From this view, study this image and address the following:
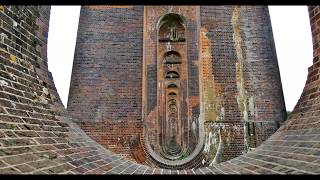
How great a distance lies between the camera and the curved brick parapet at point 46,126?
2.56m

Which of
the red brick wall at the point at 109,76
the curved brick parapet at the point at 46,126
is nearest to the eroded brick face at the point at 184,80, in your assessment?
the red brick wall at the point at 109,76

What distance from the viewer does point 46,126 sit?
3432 mm

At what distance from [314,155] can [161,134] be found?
5.81 m

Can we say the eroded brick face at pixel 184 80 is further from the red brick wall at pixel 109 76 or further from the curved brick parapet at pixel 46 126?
the curved brick parapet at pixel 46 126

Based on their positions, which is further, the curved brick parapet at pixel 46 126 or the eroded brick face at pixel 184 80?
the eroded brick face at pixel 184 80

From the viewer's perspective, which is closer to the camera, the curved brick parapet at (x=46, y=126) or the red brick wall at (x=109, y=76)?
the curved brick parapet at (x=46, y=126)

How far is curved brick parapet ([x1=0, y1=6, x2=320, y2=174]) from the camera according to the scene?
8.39ft

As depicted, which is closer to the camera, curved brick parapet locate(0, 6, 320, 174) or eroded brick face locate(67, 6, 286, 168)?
curved brick parapet locate(0, 6, 320, 174)

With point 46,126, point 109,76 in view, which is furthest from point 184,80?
point 46,126

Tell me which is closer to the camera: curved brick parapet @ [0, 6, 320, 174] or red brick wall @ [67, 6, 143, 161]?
curved brick parapet @ [0, 6, 320, 174]

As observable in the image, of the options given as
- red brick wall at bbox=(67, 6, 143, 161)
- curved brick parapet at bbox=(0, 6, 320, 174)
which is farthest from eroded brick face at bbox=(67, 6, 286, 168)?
curved brick parapet at bbox=(0, 6, 320, 174)

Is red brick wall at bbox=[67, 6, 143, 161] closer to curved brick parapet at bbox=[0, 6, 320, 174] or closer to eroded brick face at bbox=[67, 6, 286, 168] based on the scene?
eroded brick face at bbox=[67, 6, 286, 168]
